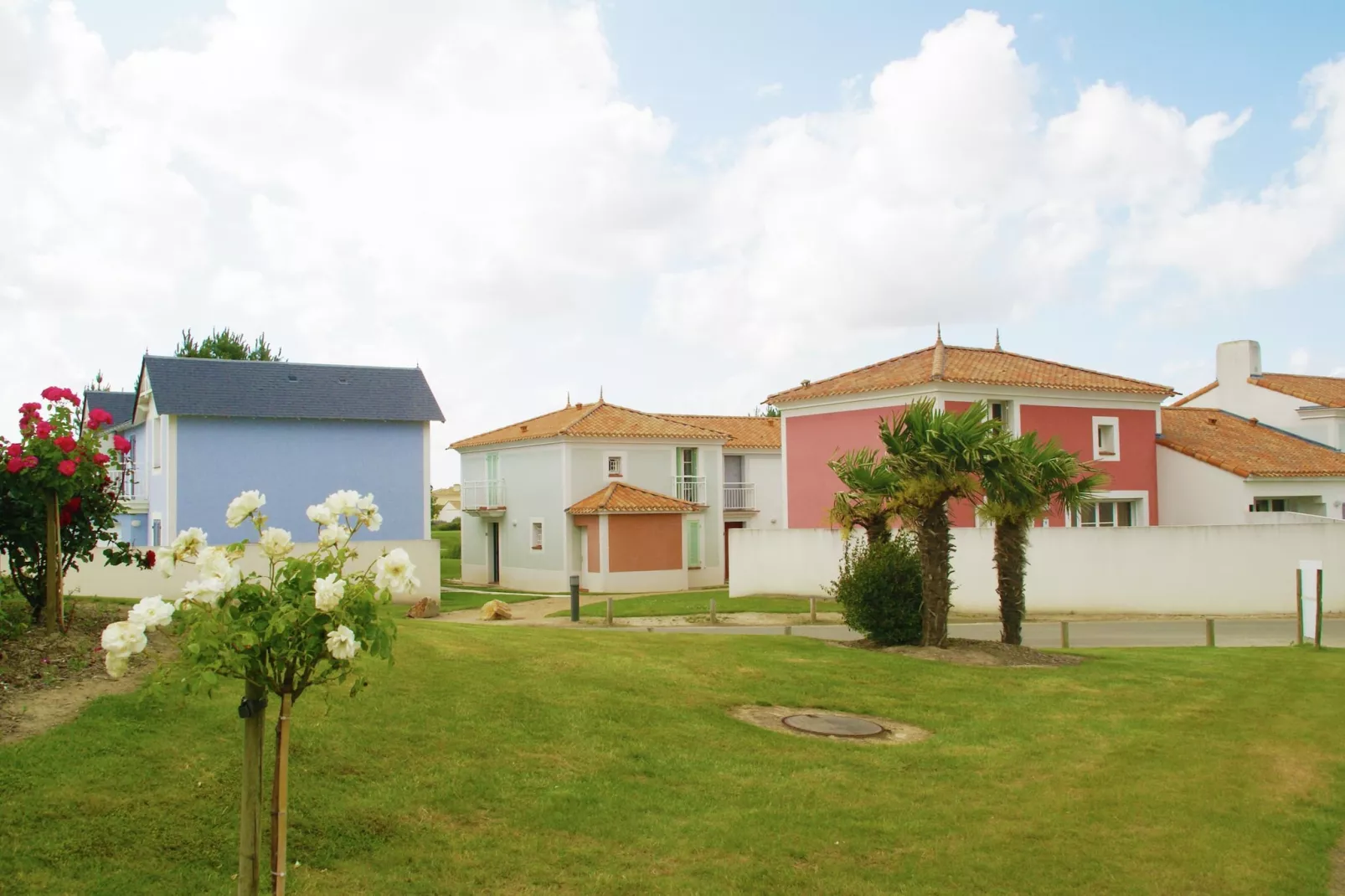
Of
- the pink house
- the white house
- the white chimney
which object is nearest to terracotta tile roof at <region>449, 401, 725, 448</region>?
the white house

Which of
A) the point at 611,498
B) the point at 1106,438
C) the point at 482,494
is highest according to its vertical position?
the point at 1106,438

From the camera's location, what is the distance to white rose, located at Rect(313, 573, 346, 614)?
472cm

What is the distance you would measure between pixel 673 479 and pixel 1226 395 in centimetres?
2261

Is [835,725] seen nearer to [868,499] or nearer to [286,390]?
[868,499]

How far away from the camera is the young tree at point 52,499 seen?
33.1 ft

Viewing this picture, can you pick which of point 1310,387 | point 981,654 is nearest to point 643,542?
point 981,654

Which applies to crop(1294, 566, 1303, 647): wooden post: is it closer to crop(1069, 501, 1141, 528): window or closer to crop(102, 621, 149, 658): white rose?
crop(1069, 501, 1141, 528): window

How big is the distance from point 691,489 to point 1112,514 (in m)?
15.6

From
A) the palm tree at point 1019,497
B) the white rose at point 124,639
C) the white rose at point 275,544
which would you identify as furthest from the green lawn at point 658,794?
the palm tree at point 1019,497

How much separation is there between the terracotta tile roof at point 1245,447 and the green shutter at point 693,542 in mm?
16364

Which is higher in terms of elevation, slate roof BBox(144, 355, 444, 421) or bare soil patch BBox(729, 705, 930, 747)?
slate roof BBox(144, 355, 444, 421)

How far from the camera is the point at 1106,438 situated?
114 ft

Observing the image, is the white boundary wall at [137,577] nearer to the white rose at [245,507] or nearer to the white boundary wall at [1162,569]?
the white boundary wall at [1162,569]

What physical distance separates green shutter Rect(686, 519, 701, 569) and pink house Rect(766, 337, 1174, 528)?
6115 mm
